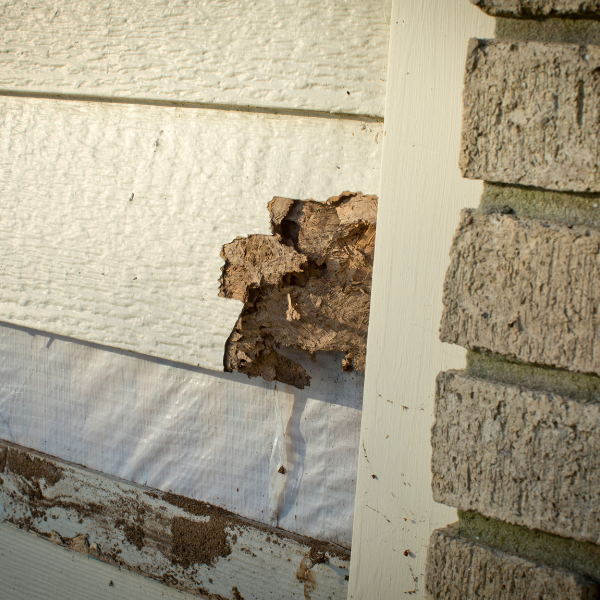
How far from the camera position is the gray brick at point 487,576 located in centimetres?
61

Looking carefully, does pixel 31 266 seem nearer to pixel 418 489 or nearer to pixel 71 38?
pixel 71 38

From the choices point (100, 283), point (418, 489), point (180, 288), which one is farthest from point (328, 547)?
point (100, 283)

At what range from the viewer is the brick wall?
22.2 inches

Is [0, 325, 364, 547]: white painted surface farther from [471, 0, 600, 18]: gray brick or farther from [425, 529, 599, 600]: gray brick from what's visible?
[471, 0, 600, 18]: gray brick

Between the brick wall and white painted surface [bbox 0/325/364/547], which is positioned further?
white painted surface [bbox 0/325/364/547]

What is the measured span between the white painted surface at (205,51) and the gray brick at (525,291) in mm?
309

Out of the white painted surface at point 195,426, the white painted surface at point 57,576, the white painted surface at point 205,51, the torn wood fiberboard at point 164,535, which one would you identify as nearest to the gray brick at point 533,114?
the white painted surface at point 205,51

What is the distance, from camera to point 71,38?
93cm

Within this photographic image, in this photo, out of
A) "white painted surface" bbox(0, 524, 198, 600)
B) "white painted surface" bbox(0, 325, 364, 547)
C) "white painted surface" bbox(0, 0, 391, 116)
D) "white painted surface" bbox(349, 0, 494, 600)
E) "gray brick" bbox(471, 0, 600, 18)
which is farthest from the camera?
"white painted surface" bbox(0, 524, 198, 600)

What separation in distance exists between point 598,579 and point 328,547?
493mm

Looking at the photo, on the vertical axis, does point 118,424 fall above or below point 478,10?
below

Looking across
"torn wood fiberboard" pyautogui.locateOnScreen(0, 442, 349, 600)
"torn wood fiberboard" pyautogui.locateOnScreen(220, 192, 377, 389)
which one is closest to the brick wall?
"torn wood fiberboard" pyautogui.locateOnScreen(220, 192, 377, 389)

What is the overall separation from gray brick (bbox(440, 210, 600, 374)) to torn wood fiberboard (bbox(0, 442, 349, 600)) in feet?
1.91

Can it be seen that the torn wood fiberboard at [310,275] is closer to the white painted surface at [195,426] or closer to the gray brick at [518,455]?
the white painted surface at [195,426]
